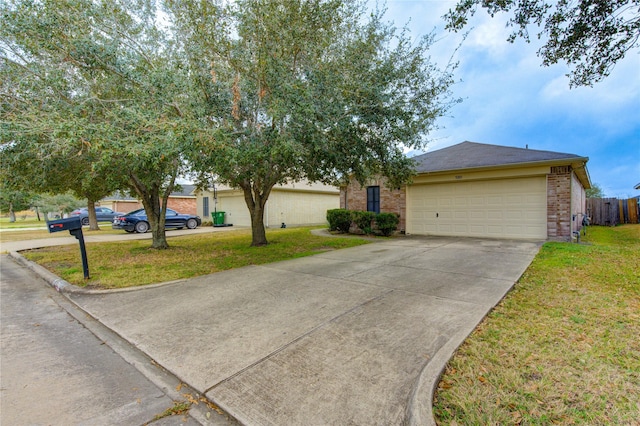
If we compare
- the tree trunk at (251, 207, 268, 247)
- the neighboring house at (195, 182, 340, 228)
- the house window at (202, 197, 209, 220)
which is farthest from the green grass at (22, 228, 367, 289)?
the house window at (202, 197, 209, 220)

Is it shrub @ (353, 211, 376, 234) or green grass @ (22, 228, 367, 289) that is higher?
shrub @ (353, 211, 376, 234)

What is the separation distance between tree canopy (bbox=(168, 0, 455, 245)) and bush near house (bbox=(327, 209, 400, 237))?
17.8 ft

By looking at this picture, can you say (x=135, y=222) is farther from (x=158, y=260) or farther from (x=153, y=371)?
(x=153, y=371)

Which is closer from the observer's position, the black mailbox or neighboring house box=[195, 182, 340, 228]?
the black mailbox

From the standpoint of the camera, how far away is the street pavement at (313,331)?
2.21 metres

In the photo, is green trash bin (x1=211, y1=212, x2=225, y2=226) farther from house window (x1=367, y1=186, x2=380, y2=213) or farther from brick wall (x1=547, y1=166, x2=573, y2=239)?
brick wall (x1=547, y1=166, x2=573, y2=239)

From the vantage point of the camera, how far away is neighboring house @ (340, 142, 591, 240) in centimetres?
943

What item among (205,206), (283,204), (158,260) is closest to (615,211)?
(283,204)

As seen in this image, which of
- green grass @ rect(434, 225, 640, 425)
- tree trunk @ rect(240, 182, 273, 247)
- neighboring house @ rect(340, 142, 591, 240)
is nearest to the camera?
green grass @ rect(434, 225, 640, 425)

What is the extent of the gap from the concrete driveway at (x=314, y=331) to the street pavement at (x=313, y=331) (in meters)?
0.01

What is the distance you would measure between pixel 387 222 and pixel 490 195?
3.86 m

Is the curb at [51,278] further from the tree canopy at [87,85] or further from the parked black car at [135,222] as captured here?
the parked black car at [135,222]

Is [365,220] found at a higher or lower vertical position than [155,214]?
lower

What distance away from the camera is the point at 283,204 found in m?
19.5
